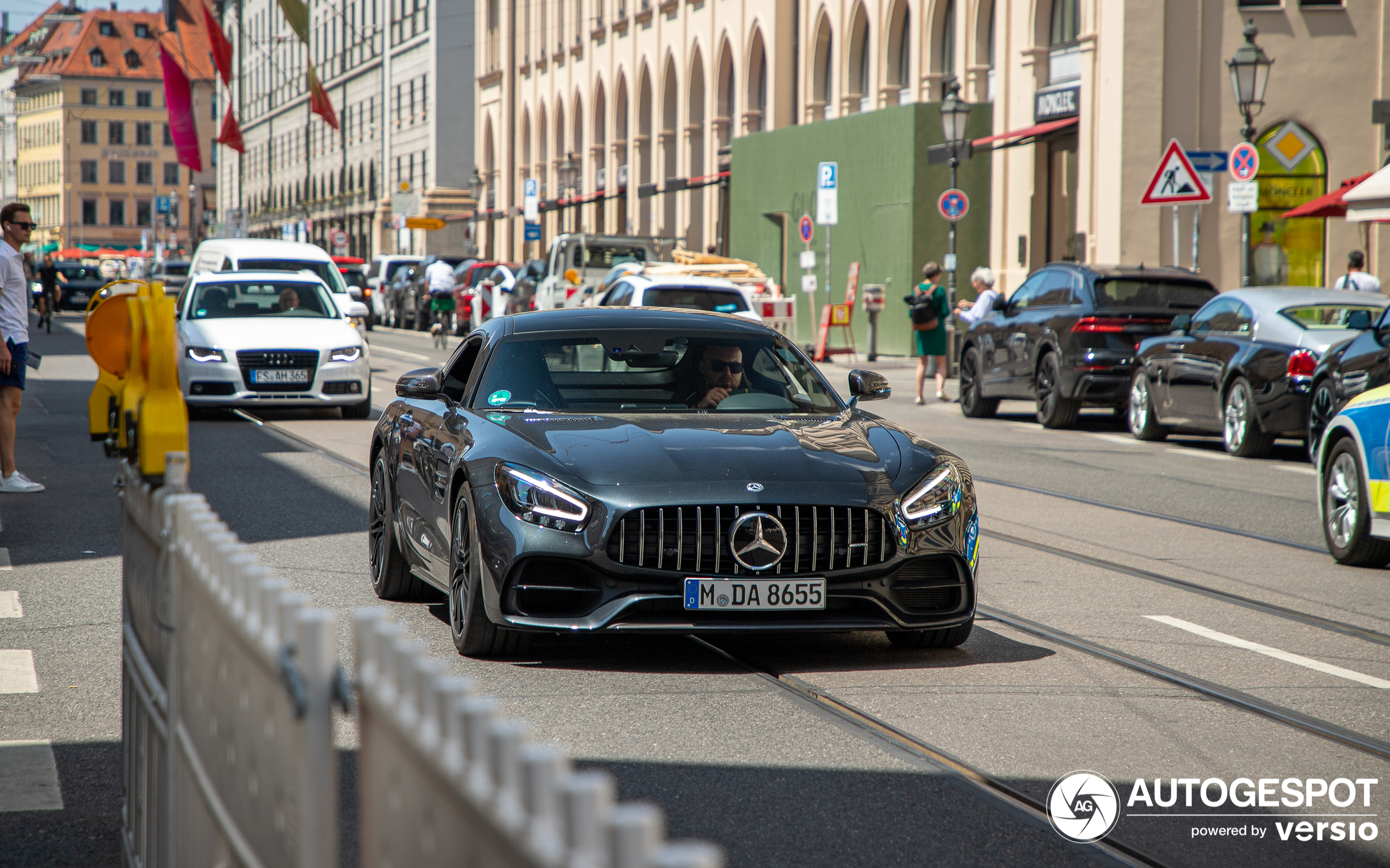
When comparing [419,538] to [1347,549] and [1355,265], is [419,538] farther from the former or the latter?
[1355,265]

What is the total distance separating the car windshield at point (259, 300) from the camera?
19312mm

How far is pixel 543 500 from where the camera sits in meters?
6.27

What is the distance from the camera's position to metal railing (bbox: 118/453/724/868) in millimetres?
1473

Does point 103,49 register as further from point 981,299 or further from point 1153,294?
point 1153,294

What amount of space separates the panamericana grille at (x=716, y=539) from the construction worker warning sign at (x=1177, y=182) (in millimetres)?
16721

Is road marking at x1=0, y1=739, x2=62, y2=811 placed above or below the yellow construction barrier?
below

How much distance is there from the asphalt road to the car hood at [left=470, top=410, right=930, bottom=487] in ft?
2.43

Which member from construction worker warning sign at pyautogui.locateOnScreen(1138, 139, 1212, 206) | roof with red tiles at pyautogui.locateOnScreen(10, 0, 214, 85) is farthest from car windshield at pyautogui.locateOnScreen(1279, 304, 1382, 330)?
roof with red tiles at pyautogui.locateOnScreen(10, 0, 214, 85)

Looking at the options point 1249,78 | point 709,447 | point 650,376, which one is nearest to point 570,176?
point 1249,78

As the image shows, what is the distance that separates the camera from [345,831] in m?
4.58

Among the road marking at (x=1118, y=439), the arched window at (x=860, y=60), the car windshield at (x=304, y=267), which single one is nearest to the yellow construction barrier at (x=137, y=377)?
the road marking at (x=1118, y=439)

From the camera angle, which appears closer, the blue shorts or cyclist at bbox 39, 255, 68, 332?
the blue shorts

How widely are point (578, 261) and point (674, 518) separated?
26.6 metres

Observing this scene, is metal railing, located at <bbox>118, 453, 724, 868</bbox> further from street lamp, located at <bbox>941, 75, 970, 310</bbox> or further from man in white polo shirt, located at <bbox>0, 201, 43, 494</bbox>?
street lamp, located at <bbox>941, 75, 970, 310</bbox>
